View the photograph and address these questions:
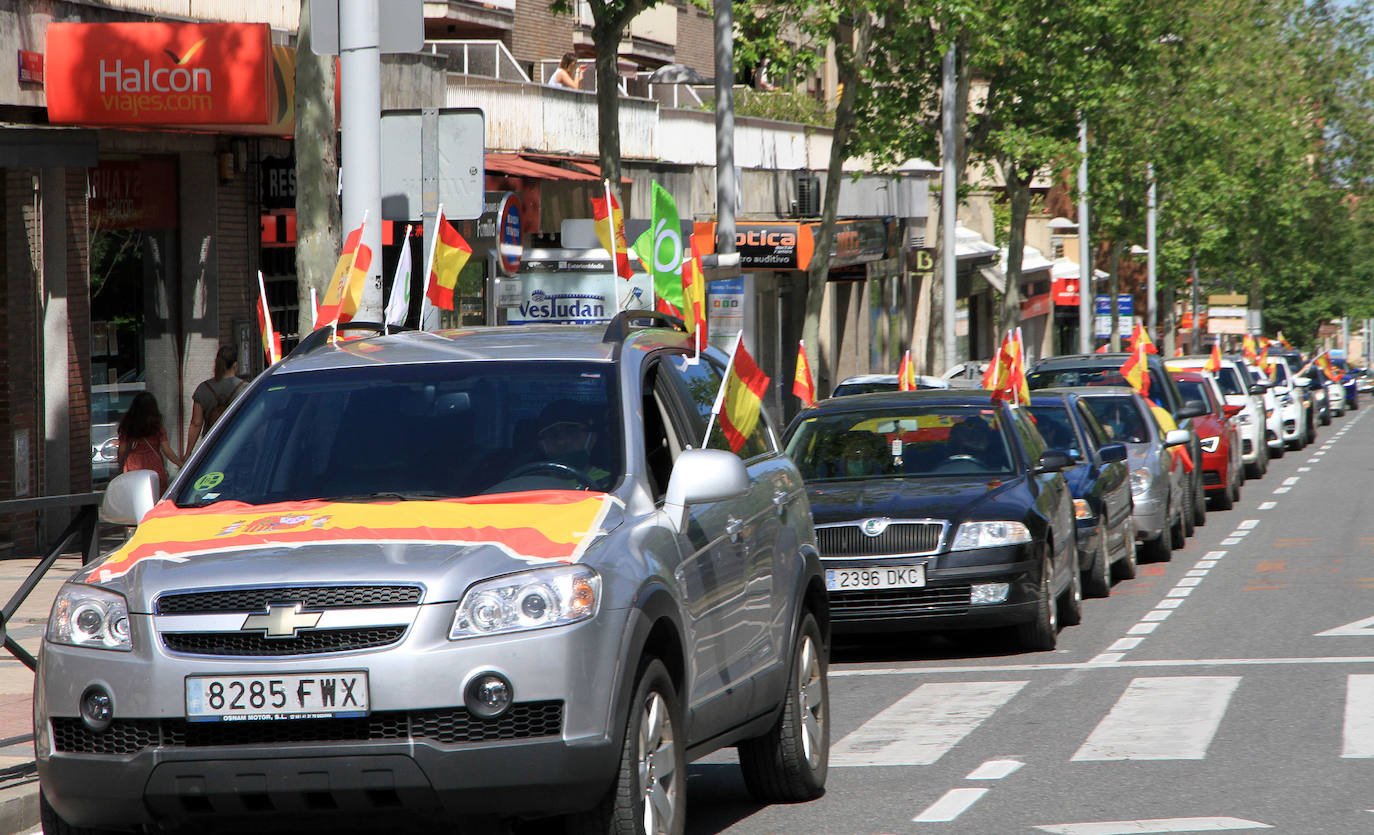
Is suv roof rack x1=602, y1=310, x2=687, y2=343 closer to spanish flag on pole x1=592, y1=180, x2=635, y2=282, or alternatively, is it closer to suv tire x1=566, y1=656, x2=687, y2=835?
suv tire x1=566, y1=656, x2=687, y2=835

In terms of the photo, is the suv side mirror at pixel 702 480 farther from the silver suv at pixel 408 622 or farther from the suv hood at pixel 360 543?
the suv hood at pixel 360 543

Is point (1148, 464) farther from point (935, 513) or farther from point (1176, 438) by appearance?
point (935, 513)

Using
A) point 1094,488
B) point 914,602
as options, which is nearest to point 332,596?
point 914,602

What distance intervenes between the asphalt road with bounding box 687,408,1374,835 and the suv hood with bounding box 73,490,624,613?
1.94 metres

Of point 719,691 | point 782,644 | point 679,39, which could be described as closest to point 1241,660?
point 782,644

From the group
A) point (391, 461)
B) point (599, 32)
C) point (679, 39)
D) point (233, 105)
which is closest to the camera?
point (391, 461)

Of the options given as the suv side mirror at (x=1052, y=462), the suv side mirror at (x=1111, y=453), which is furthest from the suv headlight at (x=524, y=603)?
the suv side mirror at (x=1111, y=453)

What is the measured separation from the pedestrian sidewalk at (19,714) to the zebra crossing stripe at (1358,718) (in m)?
5.24

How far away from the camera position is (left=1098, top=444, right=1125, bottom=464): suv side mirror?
53.4 ft

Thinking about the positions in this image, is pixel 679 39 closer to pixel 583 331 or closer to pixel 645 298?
pixel 645 298

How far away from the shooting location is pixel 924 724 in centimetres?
980

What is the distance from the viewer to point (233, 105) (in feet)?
53.0

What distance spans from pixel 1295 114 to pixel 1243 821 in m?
69.3

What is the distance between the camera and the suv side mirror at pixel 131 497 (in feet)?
20.9
